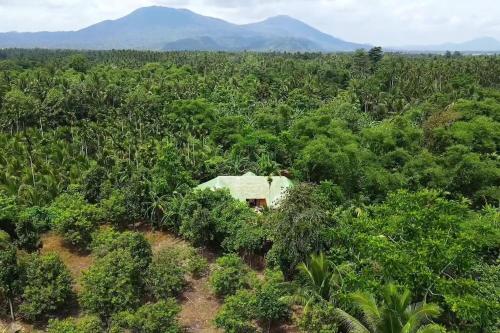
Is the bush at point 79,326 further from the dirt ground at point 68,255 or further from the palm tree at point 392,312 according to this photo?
the palm tree at point 392,312

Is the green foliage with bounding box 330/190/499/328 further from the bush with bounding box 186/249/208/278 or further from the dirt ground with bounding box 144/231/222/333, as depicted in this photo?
the bush with bounding box 186/249/208/278

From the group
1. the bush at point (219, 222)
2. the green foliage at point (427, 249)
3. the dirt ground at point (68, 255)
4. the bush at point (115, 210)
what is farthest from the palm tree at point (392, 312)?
the bush at point (115, 210)

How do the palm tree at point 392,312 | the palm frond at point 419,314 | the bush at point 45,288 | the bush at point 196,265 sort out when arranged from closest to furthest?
the palm frond at point 419,314 < the palm tree at point 392,312 < the bush at point 45,288 < the bush at point 196,265

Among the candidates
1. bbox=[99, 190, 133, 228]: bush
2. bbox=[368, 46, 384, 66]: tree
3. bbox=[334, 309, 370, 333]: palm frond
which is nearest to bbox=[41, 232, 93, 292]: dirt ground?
bbox=[99, 190, 133, 228]: bush

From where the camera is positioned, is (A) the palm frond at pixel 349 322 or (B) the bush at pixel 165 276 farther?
(B) the bush at pixel 165 276

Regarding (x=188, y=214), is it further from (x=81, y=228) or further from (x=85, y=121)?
(x=85, y=121)

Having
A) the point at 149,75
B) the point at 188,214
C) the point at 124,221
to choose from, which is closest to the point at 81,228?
the point at 124,221
